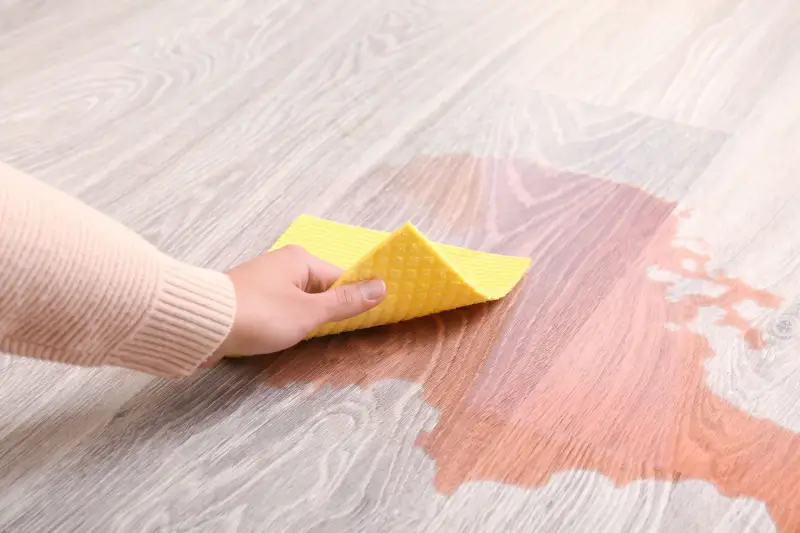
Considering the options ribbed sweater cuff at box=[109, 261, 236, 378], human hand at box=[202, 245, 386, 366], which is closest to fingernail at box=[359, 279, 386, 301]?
human hand at box=[202, 245, 386, 366]

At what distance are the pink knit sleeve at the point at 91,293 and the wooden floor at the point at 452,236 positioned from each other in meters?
0.08

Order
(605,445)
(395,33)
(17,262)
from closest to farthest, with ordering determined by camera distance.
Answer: (17,262)
(605,445)
(395,33)

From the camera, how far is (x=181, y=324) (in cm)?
64

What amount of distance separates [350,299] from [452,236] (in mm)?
195

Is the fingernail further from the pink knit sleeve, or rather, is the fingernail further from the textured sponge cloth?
the pink knit sleeve

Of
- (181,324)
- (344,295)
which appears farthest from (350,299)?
(181,324)

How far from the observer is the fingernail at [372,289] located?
722 mm

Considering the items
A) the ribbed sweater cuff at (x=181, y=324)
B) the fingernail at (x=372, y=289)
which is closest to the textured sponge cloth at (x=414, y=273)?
the fingernail at (x=372, y=289)

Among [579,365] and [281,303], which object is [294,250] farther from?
[579,365]

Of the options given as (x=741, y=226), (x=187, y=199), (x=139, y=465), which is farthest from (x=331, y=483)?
(x=741, y=226)

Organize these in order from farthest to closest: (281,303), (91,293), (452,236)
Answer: (452,236)
(281,303)
(91,293)

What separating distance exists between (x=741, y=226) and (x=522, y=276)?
9.5 inches

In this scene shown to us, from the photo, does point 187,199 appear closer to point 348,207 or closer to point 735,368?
point 348,207

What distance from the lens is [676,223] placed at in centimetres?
90
